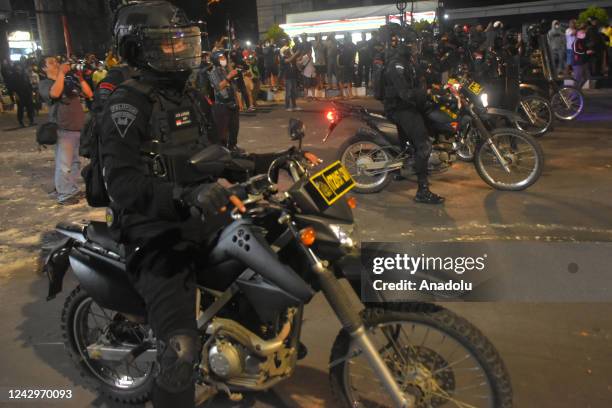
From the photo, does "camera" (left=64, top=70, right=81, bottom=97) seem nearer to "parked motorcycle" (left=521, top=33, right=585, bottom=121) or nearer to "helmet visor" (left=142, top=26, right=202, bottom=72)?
"helmet visor" (left=142, top=26, right=202, bottom=72)

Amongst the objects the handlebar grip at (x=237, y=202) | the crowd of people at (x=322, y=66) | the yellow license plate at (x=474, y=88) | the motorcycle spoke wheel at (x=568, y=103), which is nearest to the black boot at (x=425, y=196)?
the yellow license plate at (x=474, y=88)

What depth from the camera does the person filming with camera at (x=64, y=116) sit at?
7621mm

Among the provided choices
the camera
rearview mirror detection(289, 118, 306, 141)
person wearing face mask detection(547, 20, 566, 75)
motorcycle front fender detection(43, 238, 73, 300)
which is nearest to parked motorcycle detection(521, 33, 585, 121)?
person wearing face mask detection(547, 20, 566, 75)

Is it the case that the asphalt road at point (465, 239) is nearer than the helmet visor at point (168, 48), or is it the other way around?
the helmet visor at point (168, 48)

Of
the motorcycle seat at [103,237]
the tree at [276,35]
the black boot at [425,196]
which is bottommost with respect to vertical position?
the black boot at [425,196]

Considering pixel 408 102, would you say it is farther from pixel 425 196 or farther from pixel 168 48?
pixel 168 48

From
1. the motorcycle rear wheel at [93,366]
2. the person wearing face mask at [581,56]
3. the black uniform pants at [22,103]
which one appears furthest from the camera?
the black uniform pants at [22,103]

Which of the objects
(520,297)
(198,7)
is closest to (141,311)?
(520,297)

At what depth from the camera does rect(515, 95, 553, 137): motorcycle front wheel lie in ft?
33.6

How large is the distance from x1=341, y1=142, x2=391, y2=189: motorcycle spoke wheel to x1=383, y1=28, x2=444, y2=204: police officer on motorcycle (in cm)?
51

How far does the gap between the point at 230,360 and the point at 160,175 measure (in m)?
0.90

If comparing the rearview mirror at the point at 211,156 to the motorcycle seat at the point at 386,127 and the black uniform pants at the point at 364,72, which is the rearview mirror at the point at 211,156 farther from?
the black uniform pants at the point at 364,72

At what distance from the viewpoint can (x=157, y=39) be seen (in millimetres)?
2742

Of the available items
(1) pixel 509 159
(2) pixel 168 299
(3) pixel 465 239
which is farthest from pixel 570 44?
(2) pixel 168 299
